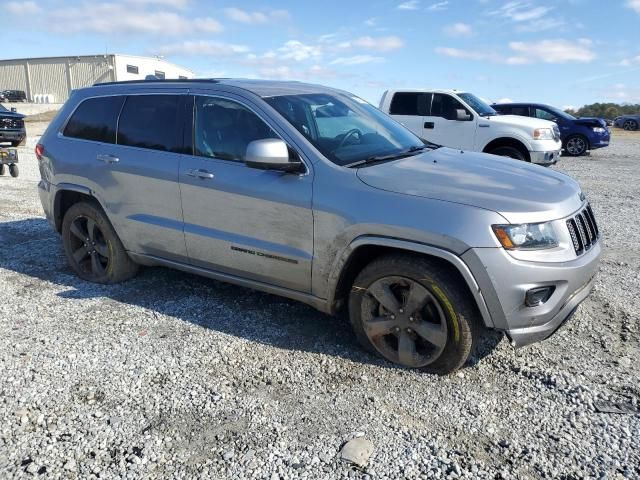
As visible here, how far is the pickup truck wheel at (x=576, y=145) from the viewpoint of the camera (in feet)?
57.3

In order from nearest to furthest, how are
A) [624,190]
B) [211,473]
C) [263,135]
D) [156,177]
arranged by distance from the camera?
[211,473]
[263,135]
[156,177]
[624,190]

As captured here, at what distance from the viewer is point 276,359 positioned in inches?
144

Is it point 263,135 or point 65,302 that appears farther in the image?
point 65,302

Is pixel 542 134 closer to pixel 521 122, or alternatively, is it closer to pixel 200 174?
pixel 521 122

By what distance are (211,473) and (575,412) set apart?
2017 millimetres

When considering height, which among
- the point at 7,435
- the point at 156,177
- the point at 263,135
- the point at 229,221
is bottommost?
the point at 7,435

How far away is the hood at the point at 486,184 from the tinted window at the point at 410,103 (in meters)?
8.75

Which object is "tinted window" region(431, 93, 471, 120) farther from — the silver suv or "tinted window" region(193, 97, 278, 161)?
"tinted window" region(193, 97, 278, 161)

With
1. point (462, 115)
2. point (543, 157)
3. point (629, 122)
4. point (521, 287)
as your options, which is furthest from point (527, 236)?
point (629, 122)

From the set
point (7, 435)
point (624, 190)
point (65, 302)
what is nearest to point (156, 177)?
point (65, 302)

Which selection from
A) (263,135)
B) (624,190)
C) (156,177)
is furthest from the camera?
(624,190)

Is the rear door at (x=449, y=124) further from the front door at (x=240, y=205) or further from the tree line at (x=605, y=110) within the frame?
the tree line at (x=605, y=110)

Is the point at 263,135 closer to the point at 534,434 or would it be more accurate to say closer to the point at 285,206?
the point at 285,206

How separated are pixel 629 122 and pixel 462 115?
2623cm
